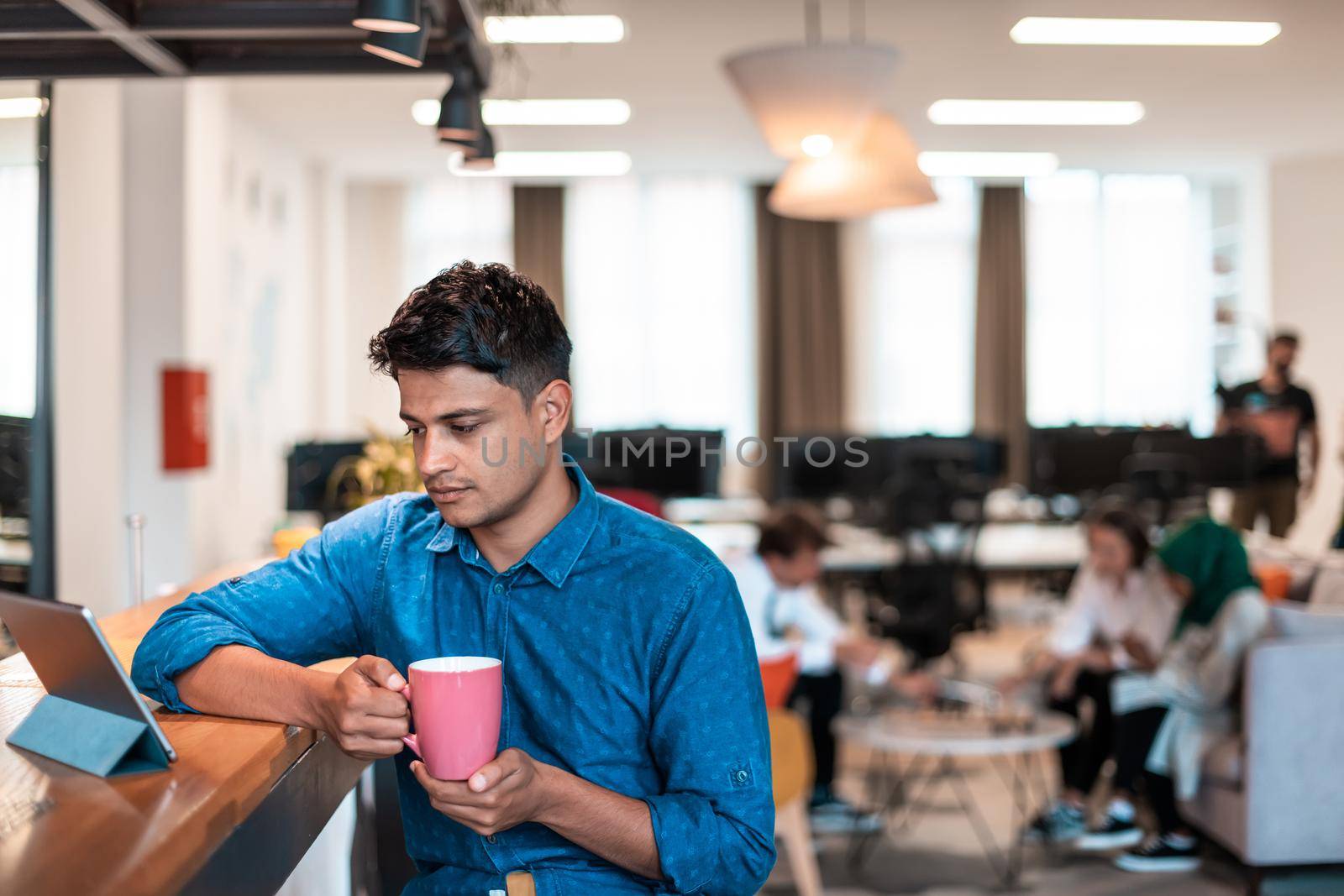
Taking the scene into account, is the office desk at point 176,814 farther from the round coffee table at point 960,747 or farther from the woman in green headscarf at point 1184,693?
the woman in green headscarf at point 1184,693

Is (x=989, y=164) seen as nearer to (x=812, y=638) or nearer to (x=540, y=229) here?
(x=540, y=229)

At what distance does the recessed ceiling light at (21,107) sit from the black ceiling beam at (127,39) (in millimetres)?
1638

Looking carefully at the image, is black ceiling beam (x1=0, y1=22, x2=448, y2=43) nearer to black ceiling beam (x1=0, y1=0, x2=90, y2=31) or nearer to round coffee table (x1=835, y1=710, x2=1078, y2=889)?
black ceiling beam (x1=0, y1=0, x2=90, y2=31)

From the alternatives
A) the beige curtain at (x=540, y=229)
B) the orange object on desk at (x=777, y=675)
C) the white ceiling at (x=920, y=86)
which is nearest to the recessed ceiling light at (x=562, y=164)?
the white ceiling at (x=920, y=86)

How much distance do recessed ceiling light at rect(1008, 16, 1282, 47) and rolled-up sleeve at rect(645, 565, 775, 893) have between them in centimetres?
511

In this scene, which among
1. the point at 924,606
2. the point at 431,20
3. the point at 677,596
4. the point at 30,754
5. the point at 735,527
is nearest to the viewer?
the point at 30,754

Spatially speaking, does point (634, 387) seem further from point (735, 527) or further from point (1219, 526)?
point (1219, 526)

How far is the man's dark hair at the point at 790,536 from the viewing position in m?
4.17

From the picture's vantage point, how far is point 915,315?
34.7ft

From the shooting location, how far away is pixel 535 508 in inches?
57.8

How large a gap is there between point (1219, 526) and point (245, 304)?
5553 millimetres

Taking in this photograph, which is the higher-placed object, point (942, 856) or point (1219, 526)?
point (1219, 526)

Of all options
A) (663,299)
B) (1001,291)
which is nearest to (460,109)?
(663,299)

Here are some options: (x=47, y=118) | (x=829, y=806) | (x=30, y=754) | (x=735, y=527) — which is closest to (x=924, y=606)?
(x=829, y=806)
